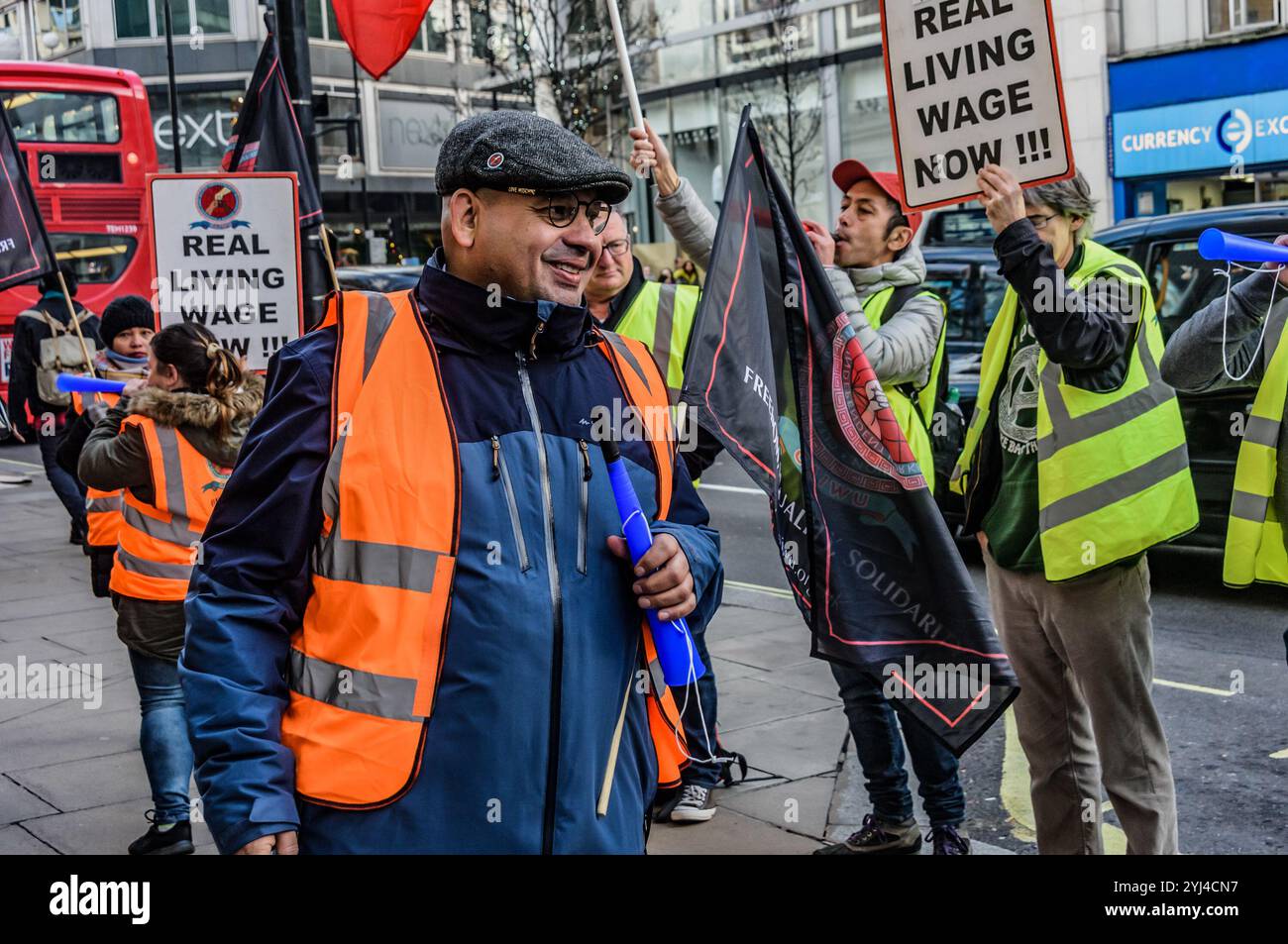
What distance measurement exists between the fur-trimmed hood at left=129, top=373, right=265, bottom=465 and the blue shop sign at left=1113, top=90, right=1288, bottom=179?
18759 mm

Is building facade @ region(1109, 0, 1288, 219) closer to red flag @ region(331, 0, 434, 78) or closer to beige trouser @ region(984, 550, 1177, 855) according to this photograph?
red flag @ region(331, 0, 434, 78)

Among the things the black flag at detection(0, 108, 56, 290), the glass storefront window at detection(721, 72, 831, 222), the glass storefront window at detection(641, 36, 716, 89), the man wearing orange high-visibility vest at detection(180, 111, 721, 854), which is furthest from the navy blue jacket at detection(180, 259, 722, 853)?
the glass storefront window at detection(641, 36, 716, 89)

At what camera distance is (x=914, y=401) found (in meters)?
4.61

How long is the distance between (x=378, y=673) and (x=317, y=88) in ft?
145

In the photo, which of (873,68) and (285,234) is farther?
(873,68)

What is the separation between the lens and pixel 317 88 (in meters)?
43.6

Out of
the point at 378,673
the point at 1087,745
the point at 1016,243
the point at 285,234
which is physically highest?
the point at 285,234

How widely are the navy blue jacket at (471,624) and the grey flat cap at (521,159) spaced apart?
0.59 ft

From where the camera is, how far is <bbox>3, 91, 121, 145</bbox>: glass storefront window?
18422 millimetres

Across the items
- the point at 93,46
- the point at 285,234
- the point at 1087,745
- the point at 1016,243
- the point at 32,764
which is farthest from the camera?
the point at 93,46
